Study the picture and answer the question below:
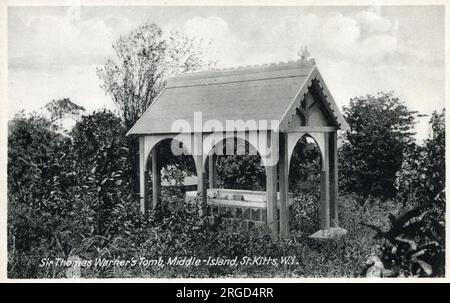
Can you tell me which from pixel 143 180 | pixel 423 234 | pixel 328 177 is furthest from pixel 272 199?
pixel 143 180

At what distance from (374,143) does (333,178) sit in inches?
120

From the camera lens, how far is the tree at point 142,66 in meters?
16.4

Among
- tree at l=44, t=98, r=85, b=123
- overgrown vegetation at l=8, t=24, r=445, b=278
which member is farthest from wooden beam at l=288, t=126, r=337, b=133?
tree at l=44, t=98, r=85, b=123

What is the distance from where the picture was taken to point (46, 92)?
Answer: 12.6 metres

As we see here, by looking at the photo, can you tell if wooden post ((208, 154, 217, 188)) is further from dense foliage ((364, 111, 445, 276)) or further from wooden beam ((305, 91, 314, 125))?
dense foliage ((364, 111, 445, 276))

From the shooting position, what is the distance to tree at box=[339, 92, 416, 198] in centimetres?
1548

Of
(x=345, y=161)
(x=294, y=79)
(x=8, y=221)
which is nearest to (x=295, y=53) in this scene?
(x=294, y=79)

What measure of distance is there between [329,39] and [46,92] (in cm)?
749

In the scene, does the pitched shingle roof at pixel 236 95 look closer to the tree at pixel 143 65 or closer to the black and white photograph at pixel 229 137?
the black and white photograph at pixel 229 137

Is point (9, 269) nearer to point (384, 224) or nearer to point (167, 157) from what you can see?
point (167, 157)

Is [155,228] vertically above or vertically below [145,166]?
below

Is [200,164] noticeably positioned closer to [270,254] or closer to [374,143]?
[270,254]

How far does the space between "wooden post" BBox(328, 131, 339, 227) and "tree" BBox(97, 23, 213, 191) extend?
591 cm

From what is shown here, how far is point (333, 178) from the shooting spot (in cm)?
1372
